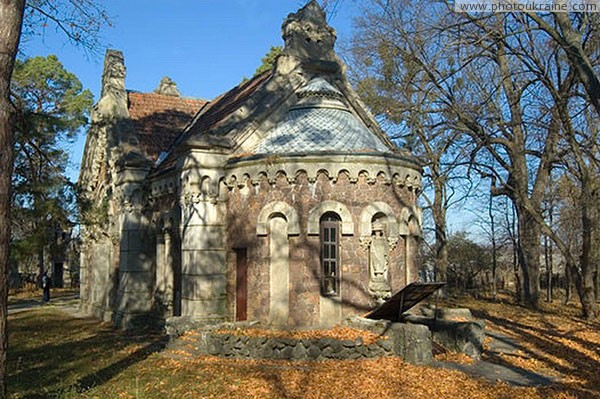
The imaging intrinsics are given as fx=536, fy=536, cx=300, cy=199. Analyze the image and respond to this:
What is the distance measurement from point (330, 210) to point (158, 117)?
12106 mm

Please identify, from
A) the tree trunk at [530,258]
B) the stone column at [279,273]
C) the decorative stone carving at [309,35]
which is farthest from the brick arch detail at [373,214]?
the tree trunk at [530,258]

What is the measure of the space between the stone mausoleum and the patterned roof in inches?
1.8

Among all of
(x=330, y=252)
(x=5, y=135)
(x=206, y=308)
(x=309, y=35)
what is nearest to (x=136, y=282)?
(x=206, y=308)

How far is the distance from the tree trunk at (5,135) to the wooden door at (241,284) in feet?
26.1

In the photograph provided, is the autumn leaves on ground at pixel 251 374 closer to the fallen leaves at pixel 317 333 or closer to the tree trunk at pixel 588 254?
the fallen leaves at pixel 317 333

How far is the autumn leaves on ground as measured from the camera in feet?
31.4

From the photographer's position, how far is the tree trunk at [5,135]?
7.41m

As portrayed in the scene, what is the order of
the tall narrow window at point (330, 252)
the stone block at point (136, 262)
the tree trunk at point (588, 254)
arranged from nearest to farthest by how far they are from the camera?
the tall narrow window at point (330, 252) → the stone block at point (136, 262) → the tree trunk at point (588, 254)

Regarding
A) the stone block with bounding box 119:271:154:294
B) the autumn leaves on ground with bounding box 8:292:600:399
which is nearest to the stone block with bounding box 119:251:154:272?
the stone block with bounding box 119:271:154:294

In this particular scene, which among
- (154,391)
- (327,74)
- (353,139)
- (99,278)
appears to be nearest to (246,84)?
(327,74)

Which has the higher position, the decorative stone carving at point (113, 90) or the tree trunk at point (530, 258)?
the decorative stone carving at point (113, 90)

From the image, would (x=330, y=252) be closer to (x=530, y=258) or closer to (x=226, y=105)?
(x=226, y=105)

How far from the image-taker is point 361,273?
559 inches

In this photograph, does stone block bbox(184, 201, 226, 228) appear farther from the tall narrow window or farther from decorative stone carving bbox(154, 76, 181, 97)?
decorative stone carving bbox(154, 76, 181, 97)
